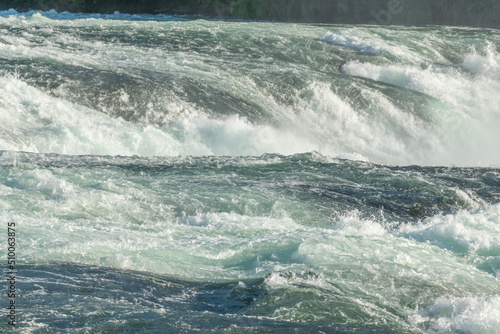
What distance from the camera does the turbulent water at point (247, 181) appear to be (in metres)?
7.31

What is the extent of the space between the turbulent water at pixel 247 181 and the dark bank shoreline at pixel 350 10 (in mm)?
17590

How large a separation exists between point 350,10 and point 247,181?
37.0 meters

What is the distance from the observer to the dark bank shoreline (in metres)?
44.0

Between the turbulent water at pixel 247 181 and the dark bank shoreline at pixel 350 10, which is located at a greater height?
the dark bank shoreline at pixel 350 10

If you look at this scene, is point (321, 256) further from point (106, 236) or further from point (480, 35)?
point (480, 35)

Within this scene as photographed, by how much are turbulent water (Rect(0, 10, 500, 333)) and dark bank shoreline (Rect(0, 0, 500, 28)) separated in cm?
1759

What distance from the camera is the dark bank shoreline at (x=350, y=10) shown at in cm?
4397

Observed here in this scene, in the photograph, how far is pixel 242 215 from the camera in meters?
11.2

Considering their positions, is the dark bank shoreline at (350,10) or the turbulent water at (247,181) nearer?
the turbulent water at (247,181)

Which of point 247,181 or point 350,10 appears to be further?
point 350,10

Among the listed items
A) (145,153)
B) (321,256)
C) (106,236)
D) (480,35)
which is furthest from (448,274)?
(480,35)

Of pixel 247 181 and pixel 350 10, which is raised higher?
pixel 350 10

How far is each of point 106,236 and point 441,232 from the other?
15.2 feet

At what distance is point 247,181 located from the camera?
12.9 meters
